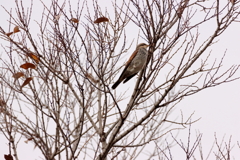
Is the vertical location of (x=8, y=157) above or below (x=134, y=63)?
below

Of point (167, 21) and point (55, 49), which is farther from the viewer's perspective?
point (55, 49)

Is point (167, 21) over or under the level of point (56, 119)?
over

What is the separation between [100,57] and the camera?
3057 mm

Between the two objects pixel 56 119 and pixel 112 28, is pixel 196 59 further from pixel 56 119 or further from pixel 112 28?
pixel 56 119

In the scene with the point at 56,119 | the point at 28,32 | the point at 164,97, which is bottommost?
the point at 56,119

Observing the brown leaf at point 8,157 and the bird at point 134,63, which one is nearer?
the brown leaf at point 8,157

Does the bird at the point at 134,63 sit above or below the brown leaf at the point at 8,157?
above

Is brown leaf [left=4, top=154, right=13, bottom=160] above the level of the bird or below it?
below

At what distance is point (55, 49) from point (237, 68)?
2.19 m

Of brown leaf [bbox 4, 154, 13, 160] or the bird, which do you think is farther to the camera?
the bird

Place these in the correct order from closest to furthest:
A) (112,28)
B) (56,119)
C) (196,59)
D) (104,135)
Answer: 1. (56,119)
2. (196,59)
3. (104,135)
4. (112,28)

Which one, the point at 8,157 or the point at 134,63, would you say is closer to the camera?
the point at 8,157

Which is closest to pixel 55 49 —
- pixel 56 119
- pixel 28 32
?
pixel 28 32

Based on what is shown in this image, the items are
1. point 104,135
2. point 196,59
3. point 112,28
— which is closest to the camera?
point 196,59
